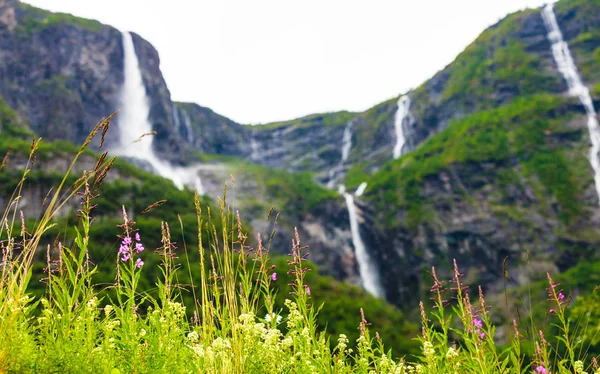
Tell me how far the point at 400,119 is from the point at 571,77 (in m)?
37.9

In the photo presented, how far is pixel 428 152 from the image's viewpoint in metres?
82.2

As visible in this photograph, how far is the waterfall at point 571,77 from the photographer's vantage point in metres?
62.9

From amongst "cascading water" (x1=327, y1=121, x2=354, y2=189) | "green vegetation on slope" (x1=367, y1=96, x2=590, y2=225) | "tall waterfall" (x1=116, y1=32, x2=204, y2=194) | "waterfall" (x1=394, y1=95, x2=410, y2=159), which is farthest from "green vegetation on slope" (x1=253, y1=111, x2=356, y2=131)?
"green vegetation on slope" (x1=367, y1=96, x2=590, y2=225)

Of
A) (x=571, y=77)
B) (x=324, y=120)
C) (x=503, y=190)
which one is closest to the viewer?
(x=503, y=190)

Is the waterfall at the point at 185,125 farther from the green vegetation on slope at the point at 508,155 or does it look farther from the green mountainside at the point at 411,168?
the green vegetation on slope at the point at 508,155

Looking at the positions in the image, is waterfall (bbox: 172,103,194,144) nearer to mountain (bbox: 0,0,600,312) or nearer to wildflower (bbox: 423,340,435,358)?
mountain (bbox: 0,0,600,312)

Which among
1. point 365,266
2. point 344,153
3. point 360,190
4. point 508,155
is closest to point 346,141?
point 344,153

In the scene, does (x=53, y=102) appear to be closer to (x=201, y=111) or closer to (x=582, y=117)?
(x=201, y=111)

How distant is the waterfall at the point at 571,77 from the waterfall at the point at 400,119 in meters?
32.1

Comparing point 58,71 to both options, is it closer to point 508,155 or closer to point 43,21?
point 43,21

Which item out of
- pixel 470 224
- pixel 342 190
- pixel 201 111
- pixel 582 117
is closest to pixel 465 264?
pixel 470 224

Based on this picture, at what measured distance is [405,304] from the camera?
6050cm

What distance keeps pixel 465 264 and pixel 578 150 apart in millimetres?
24494

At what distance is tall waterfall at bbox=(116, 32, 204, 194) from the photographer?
80.1 m
